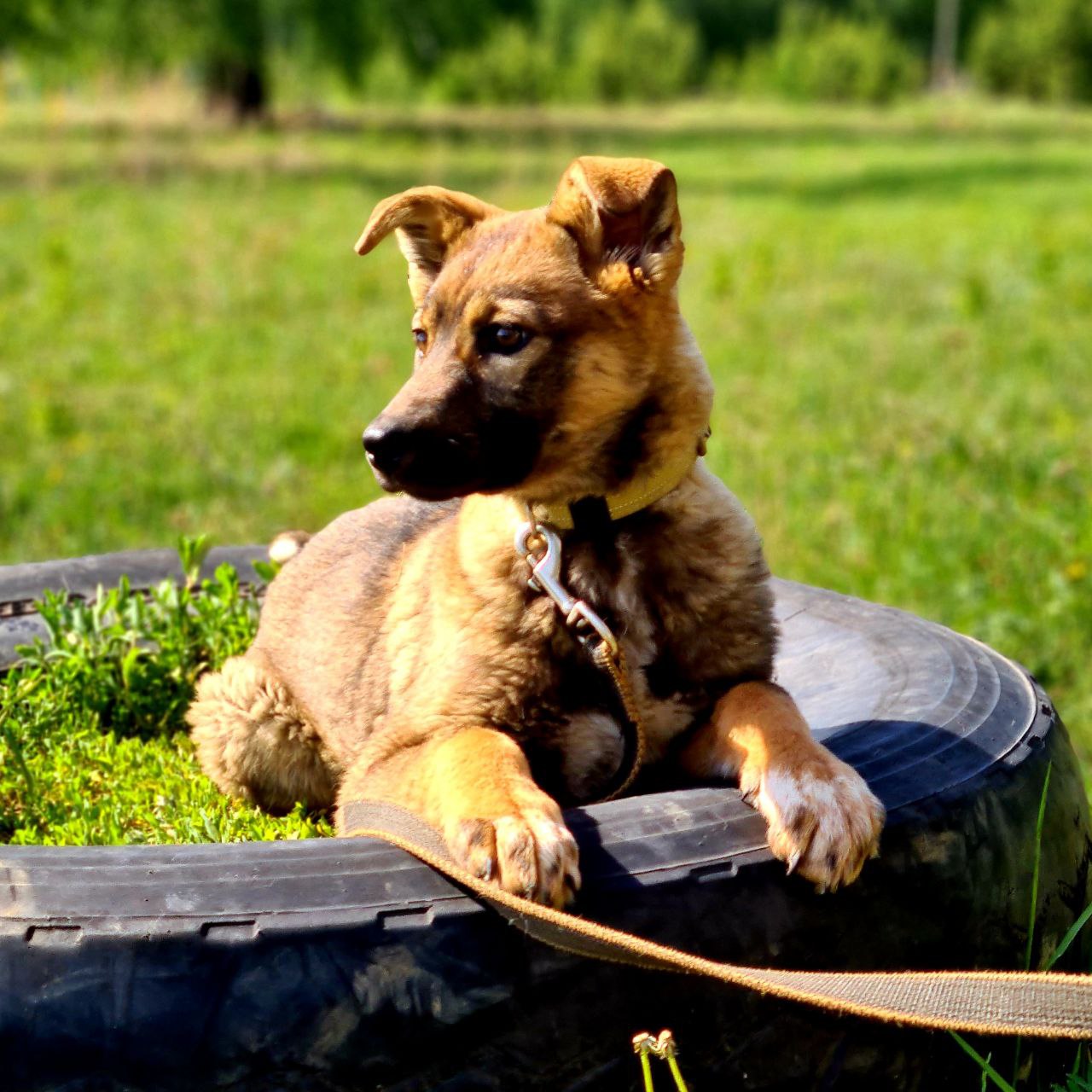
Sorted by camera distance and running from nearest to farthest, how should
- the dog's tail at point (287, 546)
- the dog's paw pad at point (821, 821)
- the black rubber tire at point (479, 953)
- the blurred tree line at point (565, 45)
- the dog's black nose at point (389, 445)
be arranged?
the black rubber tire at point (479, 953) → the dog's paw pad at point (821, 821) → the dog's black nose at point (389, 445) → the dog's tail at point (287, 546) → the blurred tree line at point (565, 45)

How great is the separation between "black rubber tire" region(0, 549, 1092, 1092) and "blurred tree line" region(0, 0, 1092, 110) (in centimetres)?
1946

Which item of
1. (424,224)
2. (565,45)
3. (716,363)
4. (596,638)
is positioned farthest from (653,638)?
(565,45)

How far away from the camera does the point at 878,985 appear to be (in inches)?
94.8

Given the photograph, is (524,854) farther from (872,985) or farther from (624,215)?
(624,215)

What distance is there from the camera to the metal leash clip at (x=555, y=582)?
9.65 ft

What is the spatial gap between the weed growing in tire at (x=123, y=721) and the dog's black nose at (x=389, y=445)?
1.04 meters

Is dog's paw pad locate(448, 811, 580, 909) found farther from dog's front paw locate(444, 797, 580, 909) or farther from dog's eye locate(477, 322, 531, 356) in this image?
dog's eye locate(477, 322, 531, 356)

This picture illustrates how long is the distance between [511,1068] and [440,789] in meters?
0.54

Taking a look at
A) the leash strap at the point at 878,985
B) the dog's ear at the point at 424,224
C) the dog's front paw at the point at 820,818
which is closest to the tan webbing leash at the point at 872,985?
the leash strap at the point at 878,985

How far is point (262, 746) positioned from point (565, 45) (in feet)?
218

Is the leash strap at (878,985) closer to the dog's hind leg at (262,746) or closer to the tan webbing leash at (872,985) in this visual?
the tan webbing leash at (872,985)

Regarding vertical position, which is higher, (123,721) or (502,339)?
(502,339)

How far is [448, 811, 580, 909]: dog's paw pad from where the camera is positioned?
241 cm

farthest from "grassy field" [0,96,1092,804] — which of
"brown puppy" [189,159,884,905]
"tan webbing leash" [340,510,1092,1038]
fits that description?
"tan webbing leash" [340,510,1092,1038]
